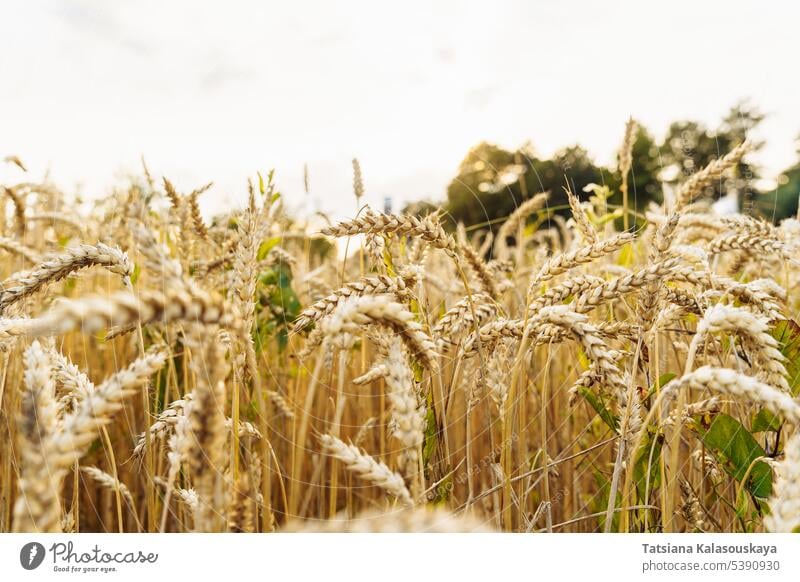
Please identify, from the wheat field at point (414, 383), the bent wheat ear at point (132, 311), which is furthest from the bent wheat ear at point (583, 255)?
the bent wheat ear at point (132, 311)

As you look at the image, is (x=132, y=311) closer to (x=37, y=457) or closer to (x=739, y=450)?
(x=37, y=457)

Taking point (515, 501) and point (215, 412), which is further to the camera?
point (515, 501)

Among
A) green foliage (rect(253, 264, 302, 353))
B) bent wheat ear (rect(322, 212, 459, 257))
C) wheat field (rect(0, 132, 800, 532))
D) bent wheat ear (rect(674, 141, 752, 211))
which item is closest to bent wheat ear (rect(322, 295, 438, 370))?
wheat field (rect(0, 132, 800, 532))

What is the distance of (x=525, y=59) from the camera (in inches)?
56.2

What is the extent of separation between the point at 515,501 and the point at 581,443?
0.68 meters

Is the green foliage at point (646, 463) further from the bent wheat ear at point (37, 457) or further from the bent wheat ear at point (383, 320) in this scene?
the bent wheat ear at point (37, 457)

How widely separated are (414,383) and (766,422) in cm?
67

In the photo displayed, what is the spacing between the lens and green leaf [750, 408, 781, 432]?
3.29 ft

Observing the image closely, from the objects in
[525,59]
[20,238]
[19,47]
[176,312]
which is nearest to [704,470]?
[525,59]

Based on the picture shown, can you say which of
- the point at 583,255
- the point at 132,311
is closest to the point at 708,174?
the point at 583,255

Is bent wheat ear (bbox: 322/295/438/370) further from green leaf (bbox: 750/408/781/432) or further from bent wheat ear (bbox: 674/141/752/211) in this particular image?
bent wheat ear (bbox: 674/141/752/211)
